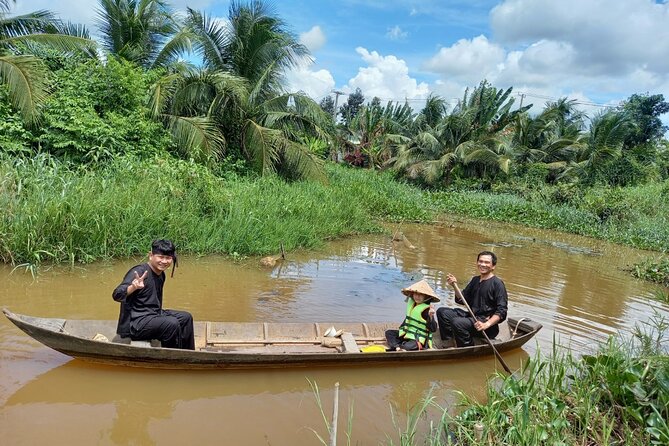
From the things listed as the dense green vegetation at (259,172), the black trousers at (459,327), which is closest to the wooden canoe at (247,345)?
the black trousers at (459,327)

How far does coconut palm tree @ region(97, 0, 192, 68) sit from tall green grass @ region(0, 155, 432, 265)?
4.31m

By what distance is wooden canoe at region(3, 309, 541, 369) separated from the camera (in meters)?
4.02

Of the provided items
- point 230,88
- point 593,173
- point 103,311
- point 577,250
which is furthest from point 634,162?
point 103,311

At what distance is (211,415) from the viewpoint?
386 centimetres

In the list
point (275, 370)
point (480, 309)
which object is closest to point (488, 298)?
point (480, 309)

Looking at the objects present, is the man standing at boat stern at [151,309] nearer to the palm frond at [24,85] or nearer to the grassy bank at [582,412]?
the grassy bank at [582,412]

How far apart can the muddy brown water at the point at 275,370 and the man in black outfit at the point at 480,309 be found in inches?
14.5

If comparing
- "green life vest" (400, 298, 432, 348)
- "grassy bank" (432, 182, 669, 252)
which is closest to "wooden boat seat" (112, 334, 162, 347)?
→ "green life vest" (400, 298, 432, 348)

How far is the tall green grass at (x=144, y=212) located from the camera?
679cm

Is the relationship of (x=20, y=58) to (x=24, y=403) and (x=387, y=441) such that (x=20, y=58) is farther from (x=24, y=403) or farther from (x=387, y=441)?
(x=387, y=441)

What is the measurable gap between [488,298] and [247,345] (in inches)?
106

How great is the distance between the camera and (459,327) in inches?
206

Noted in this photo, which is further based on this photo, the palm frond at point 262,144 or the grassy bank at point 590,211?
the grassy bank at point 590,211

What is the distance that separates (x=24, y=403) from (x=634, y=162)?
25969 millimetres
